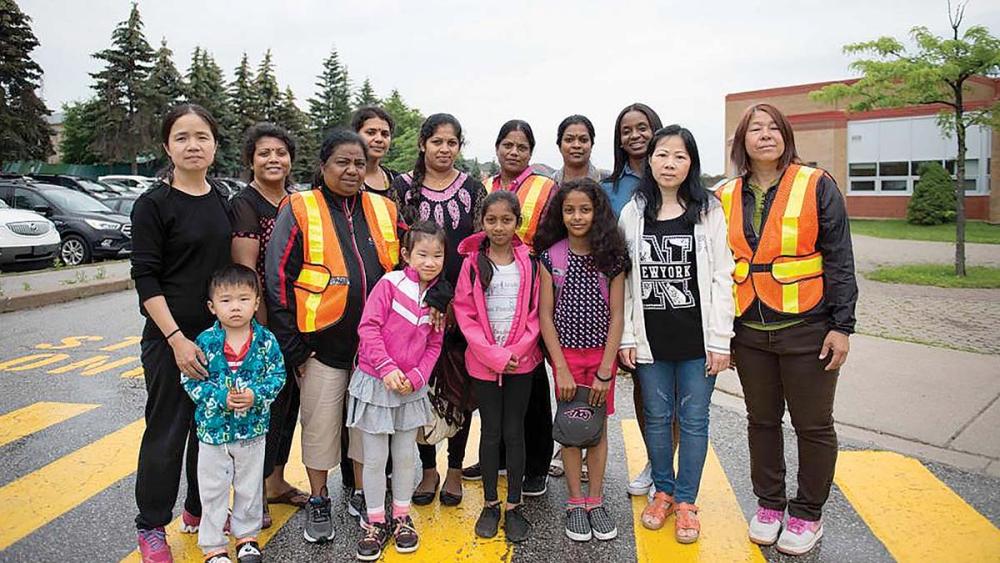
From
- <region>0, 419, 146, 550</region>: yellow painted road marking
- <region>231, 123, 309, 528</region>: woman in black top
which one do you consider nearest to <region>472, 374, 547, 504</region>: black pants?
<region>231, 123, 309, 528</region>: woman in black top

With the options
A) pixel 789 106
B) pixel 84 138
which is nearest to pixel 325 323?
pixel 789 106

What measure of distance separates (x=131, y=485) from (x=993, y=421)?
241 inches

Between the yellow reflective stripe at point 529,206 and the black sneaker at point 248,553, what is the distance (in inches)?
89.4

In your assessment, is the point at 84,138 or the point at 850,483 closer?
the point at 850,483

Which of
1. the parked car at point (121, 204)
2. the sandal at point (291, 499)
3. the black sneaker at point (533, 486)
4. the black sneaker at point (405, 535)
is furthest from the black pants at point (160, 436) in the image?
the parked car at point (121, 204)

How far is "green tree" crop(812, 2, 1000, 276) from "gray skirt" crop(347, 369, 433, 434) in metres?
13.1

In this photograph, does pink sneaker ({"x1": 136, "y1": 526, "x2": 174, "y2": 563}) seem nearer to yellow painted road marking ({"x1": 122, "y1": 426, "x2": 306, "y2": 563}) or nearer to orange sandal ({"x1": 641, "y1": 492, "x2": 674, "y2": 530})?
yellow painted road marking ({"x1": 122, "y1": 426, "x2": 306, "y2": 563})

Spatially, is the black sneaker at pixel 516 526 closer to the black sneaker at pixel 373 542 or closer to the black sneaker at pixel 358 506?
the black sneaker at pixel 373 542

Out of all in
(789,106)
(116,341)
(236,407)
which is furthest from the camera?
(789,106)

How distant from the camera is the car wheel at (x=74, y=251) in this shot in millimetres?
15688

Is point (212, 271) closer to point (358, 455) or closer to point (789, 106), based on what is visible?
point (358, 455)

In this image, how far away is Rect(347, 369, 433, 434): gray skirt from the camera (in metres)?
3.68

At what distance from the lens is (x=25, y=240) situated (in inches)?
539

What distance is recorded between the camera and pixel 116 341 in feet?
28.5
